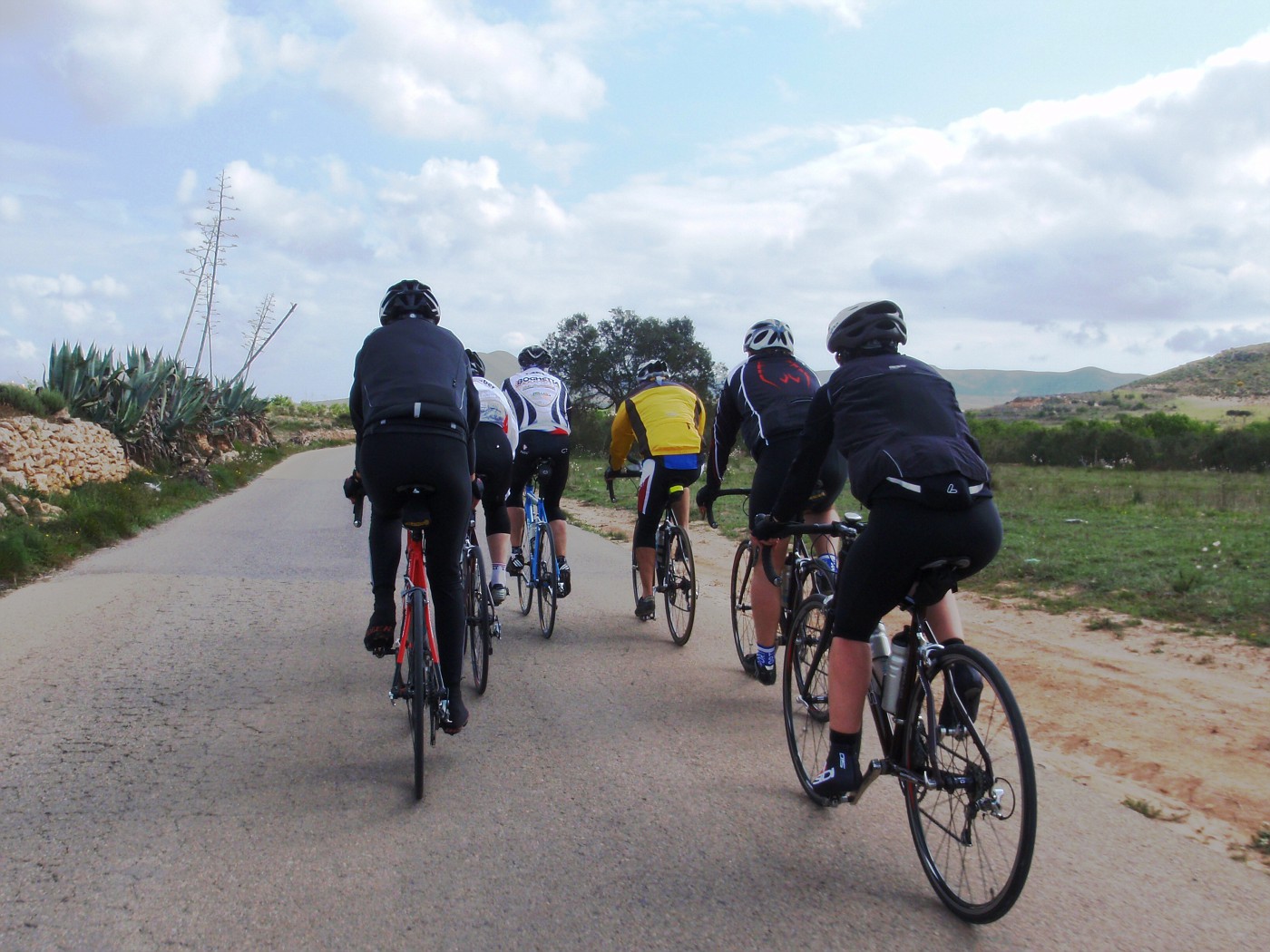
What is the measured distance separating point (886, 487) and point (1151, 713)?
3.01 m

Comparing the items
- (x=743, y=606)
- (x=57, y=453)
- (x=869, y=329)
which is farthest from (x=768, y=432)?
(x=57, y=453)

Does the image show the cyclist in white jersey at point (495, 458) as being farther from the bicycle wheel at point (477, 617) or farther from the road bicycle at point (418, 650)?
the road bicycle at point (418, 650)

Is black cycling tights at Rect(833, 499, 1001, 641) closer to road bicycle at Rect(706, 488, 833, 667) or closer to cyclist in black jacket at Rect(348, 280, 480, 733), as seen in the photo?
road bicycle at Rect(706, 488, 833, 667)

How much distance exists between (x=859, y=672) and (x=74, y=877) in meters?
2.64

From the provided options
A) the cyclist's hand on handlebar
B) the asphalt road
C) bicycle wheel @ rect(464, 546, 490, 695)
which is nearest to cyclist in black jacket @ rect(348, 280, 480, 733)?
the asphalt road

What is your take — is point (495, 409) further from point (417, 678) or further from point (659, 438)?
point (417, 678)

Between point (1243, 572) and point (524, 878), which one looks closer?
point (524, 878)

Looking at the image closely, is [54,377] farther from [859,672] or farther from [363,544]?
[859,672]

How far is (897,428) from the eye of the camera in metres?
3.11

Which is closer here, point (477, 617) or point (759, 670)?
point (477, 617)

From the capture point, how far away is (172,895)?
3.00 metres

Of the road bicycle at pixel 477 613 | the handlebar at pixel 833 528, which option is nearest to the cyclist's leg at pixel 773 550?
the handlebar at pixel 833 528

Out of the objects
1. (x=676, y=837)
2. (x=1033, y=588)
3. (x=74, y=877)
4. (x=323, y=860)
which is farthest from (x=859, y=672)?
(x=1033, y=588)

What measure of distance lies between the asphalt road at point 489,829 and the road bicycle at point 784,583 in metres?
0.29
